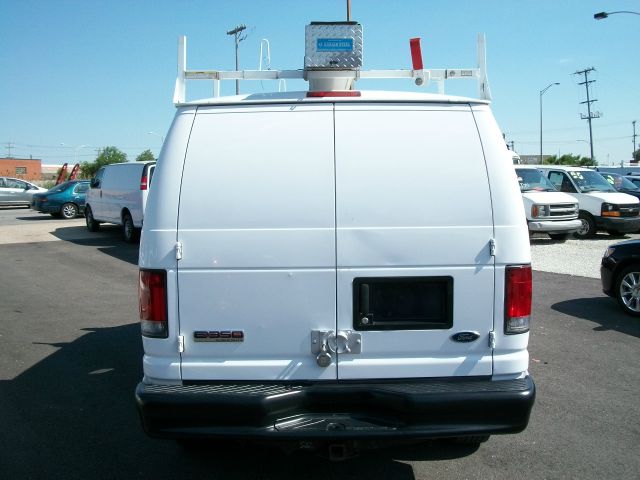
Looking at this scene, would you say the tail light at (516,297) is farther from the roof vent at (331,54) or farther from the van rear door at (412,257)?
the roof vent at (331,54)

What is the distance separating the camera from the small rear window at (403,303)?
330 cm

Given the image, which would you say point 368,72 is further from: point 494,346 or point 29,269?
point 29,269

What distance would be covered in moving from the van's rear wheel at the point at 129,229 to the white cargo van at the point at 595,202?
11535 millimetres

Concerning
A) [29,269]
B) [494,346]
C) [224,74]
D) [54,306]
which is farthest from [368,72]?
[29,269]

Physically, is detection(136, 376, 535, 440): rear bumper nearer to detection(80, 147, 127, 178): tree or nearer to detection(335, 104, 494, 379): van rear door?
detection(335, 104, 494, 379): van rear door

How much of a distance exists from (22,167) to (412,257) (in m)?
118

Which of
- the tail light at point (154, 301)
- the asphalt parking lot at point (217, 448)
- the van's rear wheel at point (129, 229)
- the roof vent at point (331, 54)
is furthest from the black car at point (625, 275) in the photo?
the van's rear wheel at point (129, 229)

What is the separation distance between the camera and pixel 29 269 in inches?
488

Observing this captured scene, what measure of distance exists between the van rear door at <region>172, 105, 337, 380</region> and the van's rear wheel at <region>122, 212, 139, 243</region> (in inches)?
518

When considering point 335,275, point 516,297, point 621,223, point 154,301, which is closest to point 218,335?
point 154,301

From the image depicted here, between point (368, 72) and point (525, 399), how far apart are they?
7.16ft

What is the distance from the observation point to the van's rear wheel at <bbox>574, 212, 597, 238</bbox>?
16656 mm

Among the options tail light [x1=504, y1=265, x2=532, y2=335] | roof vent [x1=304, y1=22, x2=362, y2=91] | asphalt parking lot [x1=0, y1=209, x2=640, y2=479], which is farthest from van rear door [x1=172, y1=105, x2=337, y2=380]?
asphalt parking lot [x1=0, y1=209, x2=640, y2=479]

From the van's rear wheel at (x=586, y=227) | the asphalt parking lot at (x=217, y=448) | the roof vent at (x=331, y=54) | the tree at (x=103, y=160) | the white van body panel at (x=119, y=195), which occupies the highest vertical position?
the tree at (x=103, y=160)
